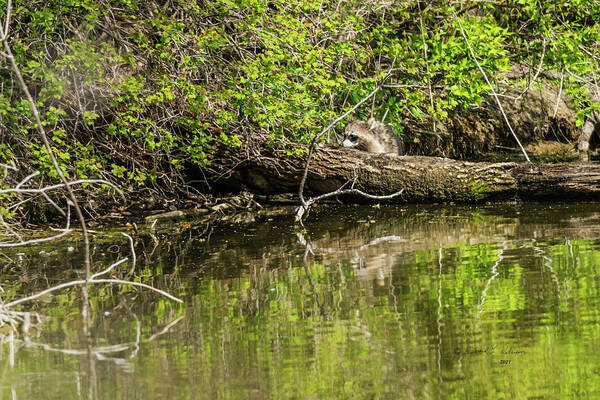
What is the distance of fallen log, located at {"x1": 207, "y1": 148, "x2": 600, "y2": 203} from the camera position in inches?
351

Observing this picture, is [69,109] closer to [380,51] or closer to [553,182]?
[380,51]

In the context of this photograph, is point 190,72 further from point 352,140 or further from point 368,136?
point 368,136

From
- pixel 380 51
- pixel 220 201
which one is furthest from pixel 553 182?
pixel 220 201

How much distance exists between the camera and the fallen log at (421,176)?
8.91 m

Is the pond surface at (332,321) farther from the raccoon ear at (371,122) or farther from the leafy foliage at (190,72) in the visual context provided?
the raccoon ear at (371,122)

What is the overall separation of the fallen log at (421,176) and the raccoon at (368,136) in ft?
4.51

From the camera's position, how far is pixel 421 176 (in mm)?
9523

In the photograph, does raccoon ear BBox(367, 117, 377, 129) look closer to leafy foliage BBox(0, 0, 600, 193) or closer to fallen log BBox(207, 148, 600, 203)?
leafy foliage BBox(0, 0, 600, 193)

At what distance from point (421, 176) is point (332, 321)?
5.42 meters

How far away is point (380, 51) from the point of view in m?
10.8

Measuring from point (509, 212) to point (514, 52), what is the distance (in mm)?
4394

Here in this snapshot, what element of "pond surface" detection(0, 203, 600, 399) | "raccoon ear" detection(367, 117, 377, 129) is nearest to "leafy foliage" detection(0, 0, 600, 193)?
"raccoon ear" detection(367, 117, 377, 129)

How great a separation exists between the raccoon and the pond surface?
3.93m

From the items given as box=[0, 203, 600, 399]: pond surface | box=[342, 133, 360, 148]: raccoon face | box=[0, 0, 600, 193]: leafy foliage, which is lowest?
box=[0, 203, 600, 399]: pond surface
